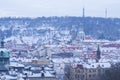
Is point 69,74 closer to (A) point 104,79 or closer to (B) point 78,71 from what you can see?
(B) point 78,71

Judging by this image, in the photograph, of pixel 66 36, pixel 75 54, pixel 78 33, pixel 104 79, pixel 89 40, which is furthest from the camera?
pixel 66 36

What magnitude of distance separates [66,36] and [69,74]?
12099cm

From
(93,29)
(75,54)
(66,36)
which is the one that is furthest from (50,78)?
(93,29)

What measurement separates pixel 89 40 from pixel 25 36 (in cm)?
5478

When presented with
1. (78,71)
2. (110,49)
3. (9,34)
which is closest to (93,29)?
(9,34)

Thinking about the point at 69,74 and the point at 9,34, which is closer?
the point at 69,74

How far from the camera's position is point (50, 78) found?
4809cm

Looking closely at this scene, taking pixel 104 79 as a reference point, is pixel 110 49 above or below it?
below

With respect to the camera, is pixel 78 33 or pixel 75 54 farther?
pixel 78 33

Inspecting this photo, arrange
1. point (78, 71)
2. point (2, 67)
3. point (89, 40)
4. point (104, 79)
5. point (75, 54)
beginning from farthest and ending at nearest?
1. point (89, 40)
2. point (75, 54)
3. point (78, 71)
4. point (104, 79)
5. point (2, 67)

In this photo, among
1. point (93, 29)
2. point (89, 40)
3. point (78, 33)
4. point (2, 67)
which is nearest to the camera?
point (2, 67)

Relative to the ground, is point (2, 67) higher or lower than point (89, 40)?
higher

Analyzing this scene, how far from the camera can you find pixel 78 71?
59.0 meters

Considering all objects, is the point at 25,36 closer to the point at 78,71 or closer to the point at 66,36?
the point at 66,36
